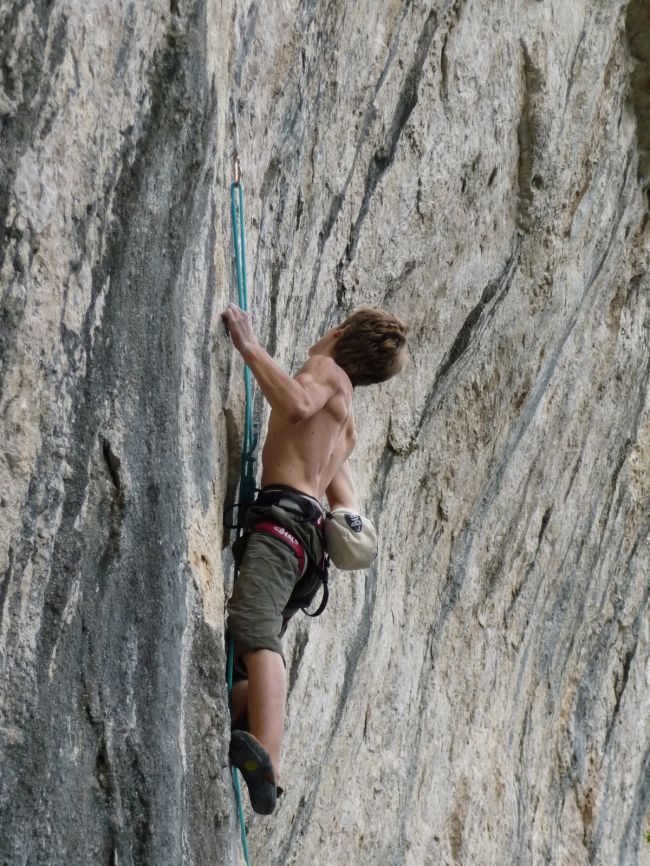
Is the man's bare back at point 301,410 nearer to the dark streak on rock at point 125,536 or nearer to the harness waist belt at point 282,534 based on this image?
the harness waist belt at point 282,534

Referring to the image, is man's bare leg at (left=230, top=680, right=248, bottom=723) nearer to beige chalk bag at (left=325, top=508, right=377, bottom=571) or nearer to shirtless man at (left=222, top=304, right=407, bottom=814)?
shirtless man at (left=222, top=304, right=407, bottom=814)

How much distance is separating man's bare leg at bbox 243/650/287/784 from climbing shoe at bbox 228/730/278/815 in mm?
63

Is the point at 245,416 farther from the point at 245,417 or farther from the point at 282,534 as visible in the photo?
the point at 282,534

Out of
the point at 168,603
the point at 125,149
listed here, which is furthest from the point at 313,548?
the point at 125,149

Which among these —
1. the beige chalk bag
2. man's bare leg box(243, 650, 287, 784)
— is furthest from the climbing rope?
the beige chalk bag

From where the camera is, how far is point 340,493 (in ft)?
17.9

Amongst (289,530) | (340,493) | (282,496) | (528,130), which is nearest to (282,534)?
(289,530)

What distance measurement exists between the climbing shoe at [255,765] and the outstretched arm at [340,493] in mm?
1297

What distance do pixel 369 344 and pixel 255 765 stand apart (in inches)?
68.1

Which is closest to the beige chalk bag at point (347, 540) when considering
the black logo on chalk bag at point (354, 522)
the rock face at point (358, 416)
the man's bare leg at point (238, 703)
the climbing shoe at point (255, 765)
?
the black logo on chalk bag at point (354, 522)

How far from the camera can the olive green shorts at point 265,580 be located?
463cm

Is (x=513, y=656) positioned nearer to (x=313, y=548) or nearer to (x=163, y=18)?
(x=313, y=548)

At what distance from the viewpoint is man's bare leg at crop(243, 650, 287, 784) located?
4531mm

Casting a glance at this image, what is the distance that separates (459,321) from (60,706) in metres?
4.78
